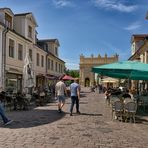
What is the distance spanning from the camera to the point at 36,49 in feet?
107

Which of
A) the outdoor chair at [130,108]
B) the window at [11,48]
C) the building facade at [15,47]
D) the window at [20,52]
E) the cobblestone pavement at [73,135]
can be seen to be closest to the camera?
the cobblestone pavement at [73,135]

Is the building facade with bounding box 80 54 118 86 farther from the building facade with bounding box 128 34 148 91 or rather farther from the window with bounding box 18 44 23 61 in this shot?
the window with bounding box 18 44 23 61

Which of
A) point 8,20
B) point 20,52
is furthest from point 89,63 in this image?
point 8,20

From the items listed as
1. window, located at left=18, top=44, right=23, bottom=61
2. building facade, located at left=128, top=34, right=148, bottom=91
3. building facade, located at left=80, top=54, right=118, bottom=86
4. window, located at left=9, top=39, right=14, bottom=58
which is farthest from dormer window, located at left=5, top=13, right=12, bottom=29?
building facade, located at left=80, top=54, right=118, bottom=86

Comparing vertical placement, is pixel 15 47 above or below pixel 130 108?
above

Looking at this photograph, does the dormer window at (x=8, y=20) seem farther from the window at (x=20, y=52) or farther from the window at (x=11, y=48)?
the window at (x=20, y=52)

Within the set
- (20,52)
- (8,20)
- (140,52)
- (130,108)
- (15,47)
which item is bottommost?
(130,108)

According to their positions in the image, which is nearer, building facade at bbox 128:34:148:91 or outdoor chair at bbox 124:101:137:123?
outdoor chair at bbox 124:101:137:123

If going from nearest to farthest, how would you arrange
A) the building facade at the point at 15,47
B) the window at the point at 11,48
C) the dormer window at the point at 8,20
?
the building facade at the point at 15,47, the window at the point at 11,48, the dormer window at the point at 8,20

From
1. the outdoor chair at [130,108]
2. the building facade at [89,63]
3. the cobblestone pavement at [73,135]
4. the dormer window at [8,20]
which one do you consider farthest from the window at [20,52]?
the building facade at [89,63]

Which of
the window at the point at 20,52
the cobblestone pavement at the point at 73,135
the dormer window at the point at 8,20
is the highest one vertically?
the dormer window at the point at 8,20

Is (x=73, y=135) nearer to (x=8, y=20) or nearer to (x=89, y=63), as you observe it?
(x=8, y=20)

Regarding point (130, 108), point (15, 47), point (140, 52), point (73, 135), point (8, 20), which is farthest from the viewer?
point (140, 52)

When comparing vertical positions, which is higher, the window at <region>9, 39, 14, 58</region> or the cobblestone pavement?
the window at <region>9, 39, 14, 58</region>
